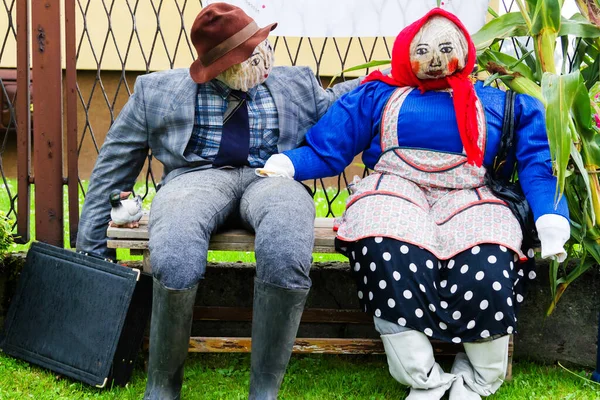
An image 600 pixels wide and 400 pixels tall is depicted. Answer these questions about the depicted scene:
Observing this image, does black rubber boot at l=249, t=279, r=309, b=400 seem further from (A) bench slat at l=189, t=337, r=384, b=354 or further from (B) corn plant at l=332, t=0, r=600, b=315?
(B) corn plant at l=332, t=0, r=600, b=315

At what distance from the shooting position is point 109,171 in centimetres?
→ 295

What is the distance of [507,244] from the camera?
2521 millimetres

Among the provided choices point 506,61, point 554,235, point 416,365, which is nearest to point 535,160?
point 554,235

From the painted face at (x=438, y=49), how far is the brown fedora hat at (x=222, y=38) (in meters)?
0.56

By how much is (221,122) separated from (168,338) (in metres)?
0.85

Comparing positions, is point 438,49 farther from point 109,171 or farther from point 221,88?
point 109,171

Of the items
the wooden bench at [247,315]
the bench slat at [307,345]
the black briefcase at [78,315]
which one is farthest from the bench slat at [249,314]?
the black briefcase at [78,315]

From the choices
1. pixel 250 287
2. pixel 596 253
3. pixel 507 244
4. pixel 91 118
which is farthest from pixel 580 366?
pixel 91 118

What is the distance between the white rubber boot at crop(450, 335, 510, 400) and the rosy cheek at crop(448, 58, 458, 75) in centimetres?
92

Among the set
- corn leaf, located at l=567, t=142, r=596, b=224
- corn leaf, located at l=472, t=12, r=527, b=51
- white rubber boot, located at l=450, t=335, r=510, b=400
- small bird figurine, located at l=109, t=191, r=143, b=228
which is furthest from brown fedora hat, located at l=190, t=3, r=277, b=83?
white rubber boot, located at l=450, t=335, r=510, b=400

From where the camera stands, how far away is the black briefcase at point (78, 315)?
2736mm

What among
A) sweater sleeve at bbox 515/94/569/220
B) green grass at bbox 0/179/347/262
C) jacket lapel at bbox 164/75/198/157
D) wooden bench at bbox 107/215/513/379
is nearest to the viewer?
sweater sleeve at bbox 515/94/569/220

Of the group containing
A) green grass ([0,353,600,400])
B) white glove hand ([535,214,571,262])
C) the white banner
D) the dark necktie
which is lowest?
green grass ([0,353,600,400])

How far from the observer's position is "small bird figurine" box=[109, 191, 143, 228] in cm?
276
